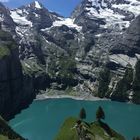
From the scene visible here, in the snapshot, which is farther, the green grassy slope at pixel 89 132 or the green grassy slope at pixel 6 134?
the green grassy slope at pixel 6 134

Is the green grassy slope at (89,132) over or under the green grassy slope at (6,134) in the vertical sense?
over

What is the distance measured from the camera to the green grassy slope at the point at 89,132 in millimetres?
69625

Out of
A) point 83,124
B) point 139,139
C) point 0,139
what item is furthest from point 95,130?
point 0,139

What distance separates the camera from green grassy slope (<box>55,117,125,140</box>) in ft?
228

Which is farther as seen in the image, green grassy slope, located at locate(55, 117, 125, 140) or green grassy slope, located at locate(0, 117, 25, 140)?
green grassy slope, located at locate(0, 117, 25, 140)

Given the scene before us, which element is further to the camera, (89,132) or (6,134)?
(6,134)

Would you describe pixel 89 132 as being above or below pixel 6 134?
above

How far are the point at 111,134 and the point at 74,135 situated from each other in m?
8.39

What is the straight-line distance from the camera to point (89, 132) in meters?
69.5

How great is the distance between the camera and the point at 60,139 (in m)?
71.6

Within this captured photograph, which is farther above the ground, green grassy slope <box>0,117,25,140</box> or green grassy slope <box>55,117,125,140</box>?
green grassy slope <box>55,117,125,140</box>

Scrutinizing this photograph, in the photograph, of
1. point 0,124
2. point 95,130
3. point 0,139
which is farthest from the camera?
point 0,124

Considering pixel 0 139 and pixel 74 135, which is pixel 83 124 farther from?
pixel 0 139

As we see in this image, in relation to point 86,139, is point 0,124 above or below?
below
